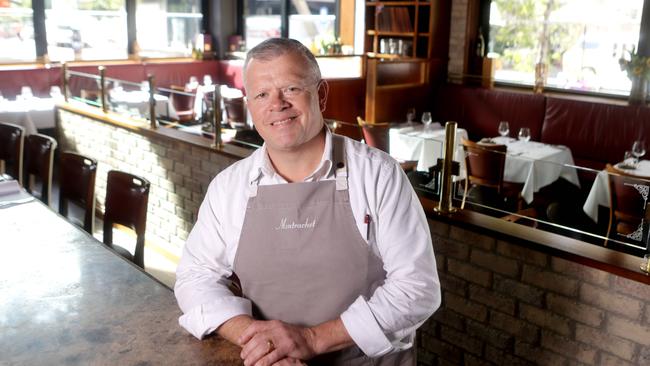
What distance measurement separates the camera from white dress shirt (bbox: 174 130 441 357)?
1363 millimetres

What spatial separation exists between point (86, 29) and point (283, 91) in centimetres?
804

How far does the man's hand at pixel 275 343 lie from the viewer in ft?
4.25

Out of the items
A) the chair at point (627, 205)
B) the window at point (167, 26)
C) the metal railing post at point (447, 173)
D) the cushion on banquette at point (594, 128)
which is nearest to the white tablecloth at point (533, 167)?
the chair at point (627, 205)

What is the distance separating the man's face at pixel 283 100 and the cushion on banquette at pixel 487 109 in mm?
5744

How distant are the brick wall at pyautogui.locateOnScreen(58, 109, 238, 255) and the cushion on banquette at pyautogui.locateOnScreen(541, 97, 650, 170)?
403cm

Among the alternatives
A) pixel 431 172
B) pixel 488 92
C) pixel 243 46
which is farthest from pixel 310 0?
pixel 431 172

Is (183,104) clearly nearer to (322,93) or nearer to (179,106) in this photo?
(179,106)

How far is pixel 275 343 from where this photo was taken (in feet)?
4.33

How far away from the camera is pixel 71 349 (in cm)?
131

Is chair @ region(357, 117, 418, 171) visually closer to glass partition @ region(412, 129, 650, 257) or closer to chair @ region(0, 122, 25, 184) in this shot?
glass partition @ region(412, 129, 650, 257)

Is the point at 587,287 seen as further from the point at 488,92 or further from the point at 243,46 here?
the point at 243,46

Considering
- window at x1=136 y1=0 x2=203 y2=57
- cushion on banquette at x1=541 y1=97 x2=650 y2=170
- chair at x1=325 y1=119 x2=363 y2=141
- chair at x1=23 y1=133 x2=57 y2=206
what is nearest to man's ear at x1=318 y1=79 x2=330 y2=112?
chair at x1=325 y1=119 x2=363 y2=141

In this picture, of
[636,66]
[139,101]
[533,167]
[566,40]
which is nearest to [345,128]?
[533,167]

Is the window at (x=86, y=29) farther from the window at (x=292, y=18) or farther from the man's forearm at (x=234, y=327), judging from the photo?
the man's forearm at (x=234, y=327)
